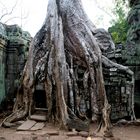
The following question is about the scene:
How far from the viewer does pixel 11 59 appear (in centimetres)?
743

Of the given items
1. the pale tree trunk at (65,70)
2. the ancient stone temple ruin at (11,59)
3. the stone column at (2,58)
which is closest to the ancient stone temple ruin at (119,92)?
the pale tree trunk at (65,70)

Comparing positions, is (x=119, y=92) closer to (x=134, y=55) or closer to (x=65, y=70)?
(x=134, y=55)

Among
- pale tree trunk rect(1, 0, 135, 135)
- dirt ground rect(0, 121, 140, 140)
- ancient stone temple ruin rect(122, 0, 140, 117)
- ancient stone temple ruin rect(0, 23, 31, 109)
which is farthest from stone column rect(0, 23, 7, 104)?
ancient stone temple ruin rect(122, 0, 140, 117)

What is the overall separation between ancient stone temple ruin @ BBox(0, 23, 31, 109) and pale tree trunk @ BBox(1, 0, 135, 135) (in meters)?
0.88

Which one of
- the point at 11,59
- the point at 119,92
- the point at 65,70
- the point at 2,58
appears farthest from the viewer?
the point at 11,59

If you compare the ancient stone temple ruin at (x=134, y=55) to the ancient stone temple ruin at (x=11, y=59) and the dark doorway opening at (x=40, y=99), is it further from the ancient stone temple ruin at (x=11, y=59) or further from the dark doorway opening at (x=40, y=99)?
the ancient stone temple ruin at (x=11, y=59)

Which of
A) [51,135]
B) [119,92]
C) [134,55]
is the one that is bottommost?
[51,135]

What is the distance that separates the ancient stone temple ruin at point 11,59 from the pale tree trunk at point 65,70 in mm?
885

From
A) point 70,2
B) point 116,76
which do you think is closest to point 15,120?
point 116,76

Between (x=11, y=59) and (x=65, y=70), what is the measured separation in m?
2.00

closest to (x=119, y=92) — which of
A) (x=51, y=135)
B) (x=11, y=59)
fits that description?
(x=51, y=135)

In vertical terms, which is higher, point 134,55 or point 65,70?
point 134,55

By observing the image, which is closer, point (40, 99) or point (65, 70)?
point (65, 70)

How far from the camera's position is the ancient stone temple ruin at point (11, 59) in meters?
7.23
